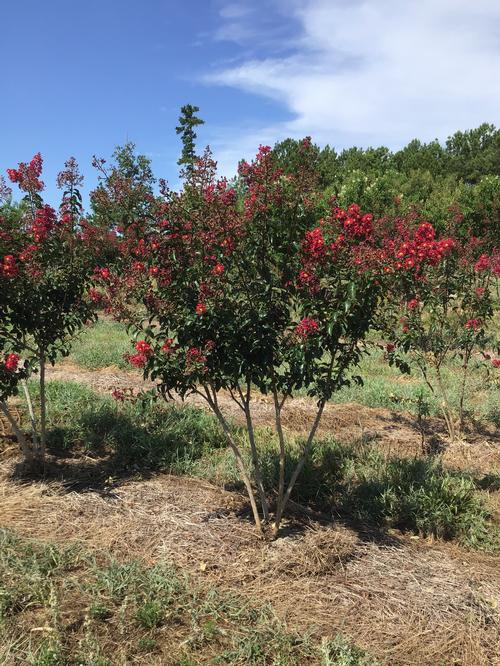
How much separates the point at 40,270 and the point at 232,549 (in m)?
2.38

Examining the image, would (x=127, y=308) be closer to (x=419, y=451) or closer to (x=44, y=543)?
(x=44, y=543)

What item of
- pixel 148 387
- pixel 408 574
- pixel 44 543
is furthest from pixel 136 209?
pixel 148 387

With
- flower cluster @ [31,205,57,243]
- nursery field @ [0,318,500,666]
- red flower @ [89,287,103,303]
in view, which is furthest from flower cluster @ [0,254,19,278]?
nursery field @ [0,318,500,666]

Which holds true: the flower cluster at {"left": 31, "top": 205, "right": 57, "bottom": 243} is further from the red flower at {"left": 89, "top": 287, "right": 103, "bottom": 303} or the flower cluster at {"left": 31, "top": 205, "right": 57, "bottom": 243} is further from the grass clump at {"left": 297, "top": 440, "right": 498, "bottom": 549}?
the grass clump at {"left": 297, "top": 440, "right": 498, "bottom": 549}

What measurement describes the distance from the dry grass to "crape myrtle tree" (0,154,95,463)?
0.99 m

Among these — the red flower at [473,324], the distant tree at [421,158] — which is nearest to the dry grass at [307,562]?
the red flower at [473,324]

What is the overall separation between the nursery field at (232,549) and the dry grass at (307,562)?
10 mm

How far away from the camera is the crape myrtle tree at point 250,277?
9.67 feet

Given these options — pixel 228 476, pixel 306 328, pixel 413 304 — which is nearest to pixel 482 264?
pixel 413 304

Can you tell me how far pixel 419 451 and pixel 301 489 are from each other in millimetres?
1636

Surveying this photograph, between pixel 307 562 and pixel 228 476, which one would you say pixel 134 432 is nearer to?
pixel 228 476

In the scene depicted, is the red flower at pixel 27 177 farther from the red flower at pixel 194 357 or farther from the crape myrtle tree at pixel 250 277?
the red flower at pixel 194 357

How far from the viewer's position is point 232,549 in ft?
10.8

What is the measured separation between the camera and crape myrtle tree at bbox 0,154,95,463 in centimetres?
386
